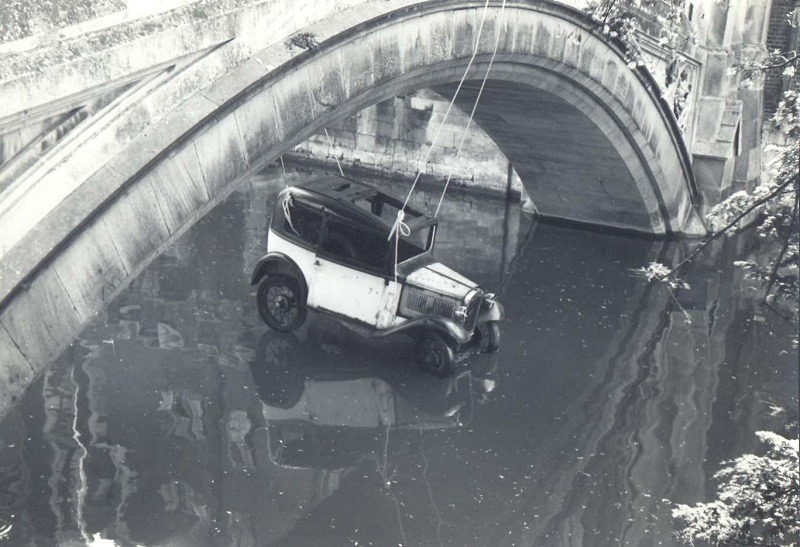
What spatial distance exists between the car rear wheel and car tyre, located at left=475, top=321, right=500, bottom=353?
59.9 inches

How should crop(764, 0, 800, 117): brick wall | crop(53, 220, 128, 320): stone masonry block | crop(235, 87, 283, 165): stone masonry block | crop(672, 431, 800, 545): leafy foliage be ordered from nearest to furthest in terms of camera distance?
crop(672, 431, 800, 545): leafy foliage → crop(53, 220, 128, 320): stone masonry block → crop(235, 87, 283, 165): stone masonry block → crop(764, 0, 800, 117): brick wall

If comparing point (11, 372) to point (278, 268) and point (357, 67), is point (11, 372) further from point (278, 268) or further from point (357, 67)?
point (278, 268)

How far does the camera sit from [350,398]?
24.7 feet

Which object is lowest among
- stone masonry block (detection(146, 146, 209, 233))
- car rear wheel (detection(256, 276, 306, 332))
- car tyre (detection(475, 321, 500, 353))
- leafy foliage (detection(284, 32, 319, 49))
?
car tyre (detection(475, 321, 500, 353))

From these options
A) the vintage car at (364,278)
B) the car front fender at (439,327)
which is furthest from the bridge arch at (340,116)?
the car front fender at (439,327)

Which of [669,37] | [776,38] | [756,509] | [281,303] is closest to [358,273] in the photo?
[281,303]

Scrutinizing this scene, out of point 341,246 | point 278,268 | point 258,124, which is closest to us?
point 258,124

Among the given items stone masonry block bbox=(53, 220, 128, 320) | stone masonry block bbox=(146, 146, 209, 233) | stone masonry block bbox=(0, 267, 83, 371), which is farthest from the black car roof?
stone masonry block bbox=(0, 267, 83, 371)

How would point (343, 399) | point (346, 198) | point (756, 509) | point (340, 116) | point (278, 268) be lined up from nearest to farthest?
point (756, 509)
point (340, 116)
point (343, 399)
point (346, 198)
point (278, 268)

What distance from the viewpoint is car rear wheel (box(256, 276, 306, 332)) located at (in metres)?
8.36

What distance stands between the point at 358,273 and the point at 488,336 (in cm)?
132

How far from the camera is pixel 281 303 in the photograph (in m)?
8.45

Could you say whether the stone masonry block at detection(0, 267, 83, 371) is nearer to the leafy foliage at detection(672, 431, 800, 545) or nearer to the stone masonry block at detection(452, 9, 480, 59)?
the leafy foliage at detection(672, 431, 800, 545)

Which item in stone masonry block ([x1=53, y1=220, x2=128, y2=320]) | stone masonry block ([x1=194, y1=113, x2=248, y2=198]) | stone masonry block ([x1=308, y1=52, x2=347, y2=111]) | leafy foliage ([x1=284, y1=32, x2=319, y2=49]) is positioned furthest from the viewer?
stone masonry block ([x1=308, y1=52, x2=347, y2=111])
